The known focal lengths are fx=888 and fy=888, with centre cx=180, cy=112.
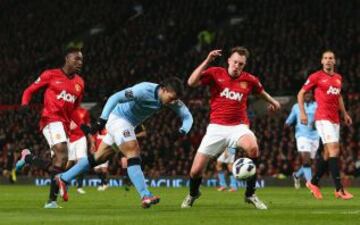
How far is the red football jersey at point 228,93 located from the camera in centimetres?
1202

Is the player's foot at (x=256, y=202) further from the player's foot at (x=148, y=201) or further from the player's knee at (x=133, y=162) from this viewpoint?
the player's knee at (x=133, y=162)

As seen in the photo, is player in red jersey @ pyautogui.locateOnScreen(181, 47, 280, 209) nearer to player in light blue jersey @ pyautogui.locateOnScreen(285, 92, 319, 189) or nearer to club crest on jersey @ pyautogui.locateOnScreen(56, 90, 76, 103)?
club crest on jersey @ pyautogui.locateOnScreen(56, 90, 76, 103)

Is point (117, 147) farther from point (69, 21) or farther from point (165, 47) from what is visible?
point (69, 21)

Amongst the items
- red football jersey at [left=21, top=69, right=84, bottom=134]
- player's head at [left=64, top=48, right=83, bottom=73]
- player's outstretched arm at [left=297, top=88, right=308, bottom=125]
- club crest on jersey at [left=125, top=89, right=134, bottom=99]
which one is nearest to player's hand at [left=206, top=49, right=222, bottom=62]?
club crest on jersey at [left=125, top=89, right=134, bottom=99]

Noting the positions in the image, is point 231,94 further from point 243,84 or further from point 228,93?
point 243,84

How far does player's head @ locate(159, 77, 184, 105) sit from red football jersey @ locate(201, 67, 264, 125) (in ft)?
2.14

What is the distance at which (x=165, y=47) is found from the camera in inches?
1400

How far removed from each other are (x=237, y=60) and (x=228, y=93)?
1.57ft

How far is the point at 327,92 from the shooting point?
50.4ft

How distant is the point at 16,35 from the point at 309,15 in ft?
51.7

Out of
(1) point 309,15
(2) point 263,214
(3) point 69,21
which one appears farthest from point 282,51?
(2) point 263,214

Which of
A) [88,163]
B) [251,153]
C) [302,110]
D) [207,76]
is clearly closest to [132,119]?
[88,163]

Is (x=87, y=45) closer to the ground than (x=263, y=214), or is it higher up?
higher up

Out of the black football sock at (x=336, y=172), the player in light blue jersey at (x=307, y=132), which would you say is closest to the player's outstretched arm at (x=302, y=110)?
the black football sock at (x=336, y=172)
